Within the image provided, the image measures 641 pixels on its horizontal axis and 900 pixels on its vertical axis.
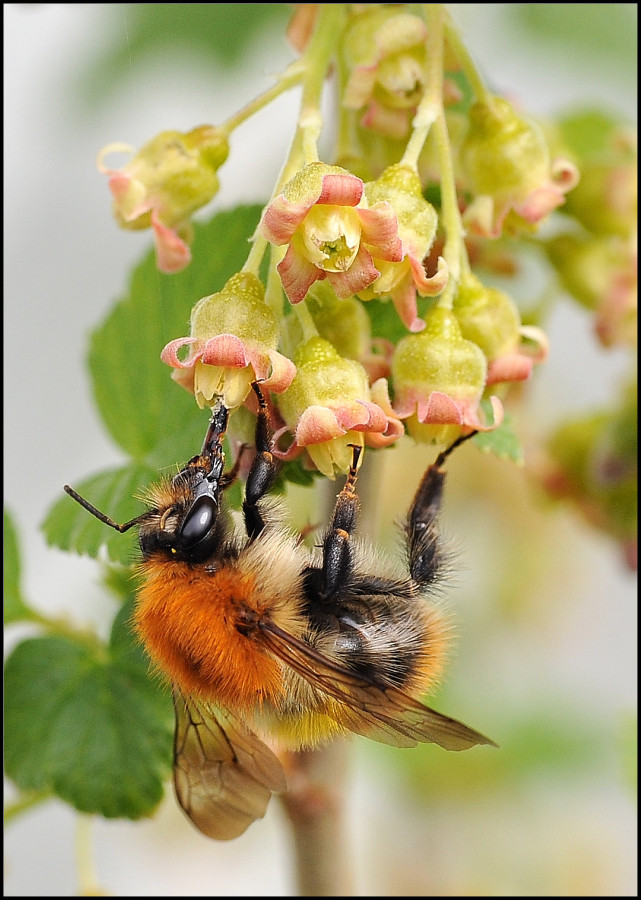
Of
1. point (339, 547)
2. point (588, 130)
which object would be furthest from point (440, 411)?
point (588, 130)

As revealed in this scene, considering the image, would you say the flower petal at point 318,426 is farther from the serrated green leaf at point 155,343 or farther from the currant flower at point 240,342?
the serrated green leaf at point 155,343

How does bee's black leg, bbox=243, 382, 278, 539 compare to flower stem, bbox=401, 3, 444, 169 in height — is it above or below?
below

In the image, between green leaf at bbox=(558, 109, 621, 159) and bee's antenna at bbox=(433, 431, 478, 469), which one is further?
green leaf at bbox=(558, 109, 621, 159)

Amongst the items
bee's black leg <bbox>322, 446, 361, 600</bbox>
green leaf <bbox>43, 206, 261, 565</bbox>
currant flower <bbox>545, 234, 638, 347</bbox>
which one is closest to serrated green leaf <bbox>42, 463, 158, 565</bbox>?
green leaf <bbox>43, 206, 261, 565</bbox>

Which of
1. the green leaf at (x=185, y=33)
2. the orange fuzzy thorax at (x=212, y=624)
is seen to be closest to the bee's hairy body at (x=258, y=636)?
the orange fuzzy thorax at (x=212, y=624)

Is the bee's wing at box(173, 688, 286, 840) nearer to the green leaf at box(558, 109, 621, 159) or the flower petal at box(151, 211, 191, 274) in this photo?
the flower petal at box(151, 211, 191, 274)

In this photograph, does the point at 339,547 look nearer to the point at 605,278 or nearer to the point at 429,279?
the point at 429,279
